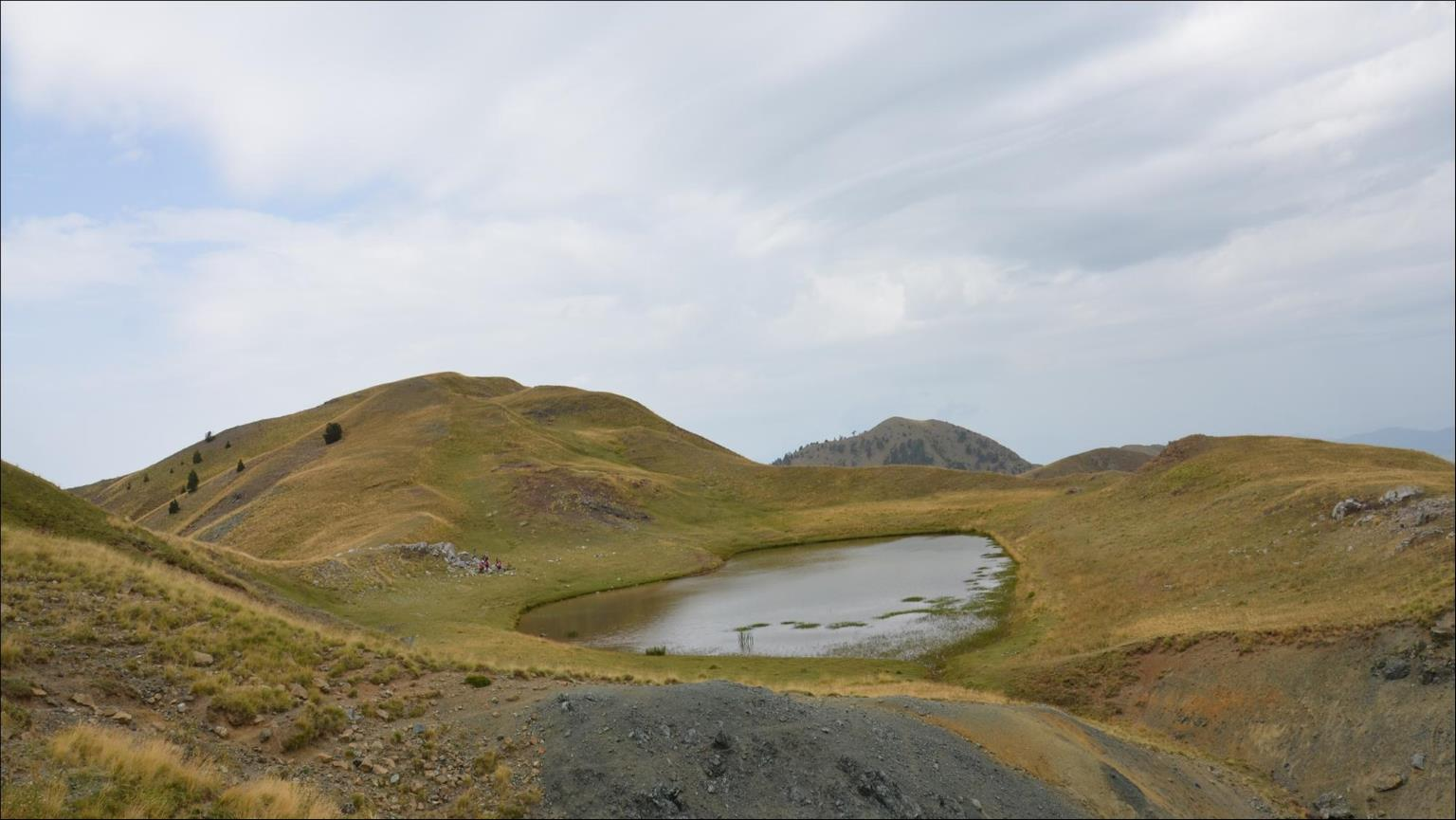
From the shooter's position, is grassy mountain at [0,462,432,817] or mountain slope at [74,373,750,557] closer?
grassy mountain at [0,462,432,817]

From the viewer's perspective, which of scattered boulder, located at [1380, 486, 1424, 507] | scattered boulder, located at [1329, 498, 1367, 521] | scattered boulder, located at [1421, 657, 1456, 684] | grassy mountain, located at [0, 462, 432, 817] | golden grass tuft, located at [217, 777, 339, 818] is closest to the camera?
grassy mountain, located at [0, 462, 432, 817]

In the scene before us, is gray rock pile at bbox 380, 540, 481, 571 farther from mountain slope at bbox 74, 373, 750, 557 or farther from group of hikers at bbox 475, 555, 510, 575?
mountain slope at bbox 74, 373, 750, 557

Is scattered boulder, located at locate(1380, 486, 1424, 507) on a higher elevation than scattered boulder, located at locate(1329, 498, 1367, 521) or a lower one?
higher

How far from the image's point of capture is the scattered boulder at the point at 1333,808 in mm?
17969

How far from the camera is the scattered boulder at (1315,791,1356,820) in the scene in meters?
18.0

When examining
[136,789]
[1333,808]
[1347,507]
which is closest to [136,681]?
[136,789]

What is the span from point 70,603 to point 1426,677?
3695cm

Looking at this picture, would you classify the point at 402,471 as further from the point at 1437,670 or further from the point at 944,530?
the point at 1437,670

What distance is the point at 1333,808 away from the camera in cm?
1819

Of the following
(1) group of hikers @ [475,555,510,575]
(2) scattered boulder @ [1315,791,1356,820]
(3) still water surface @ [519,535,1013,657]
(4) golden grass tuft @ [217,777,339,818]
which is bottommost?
(2) scattered boulder @ [1315,791,1356,820]

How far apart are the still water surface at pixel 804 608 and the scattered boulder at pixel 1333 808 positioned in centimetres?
1878

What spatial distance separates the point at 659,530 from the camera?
275 ft

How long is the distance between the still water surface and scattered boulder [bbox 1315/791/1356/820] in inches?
739

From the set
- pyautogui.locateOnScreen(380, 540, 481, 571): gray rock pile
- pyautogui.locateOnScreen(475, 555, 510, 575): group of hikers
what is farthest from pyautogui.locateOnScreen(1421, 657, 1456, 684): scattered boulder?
pyautogui.locateOnScreen(380, 540, 481, 571): gray rock pile
